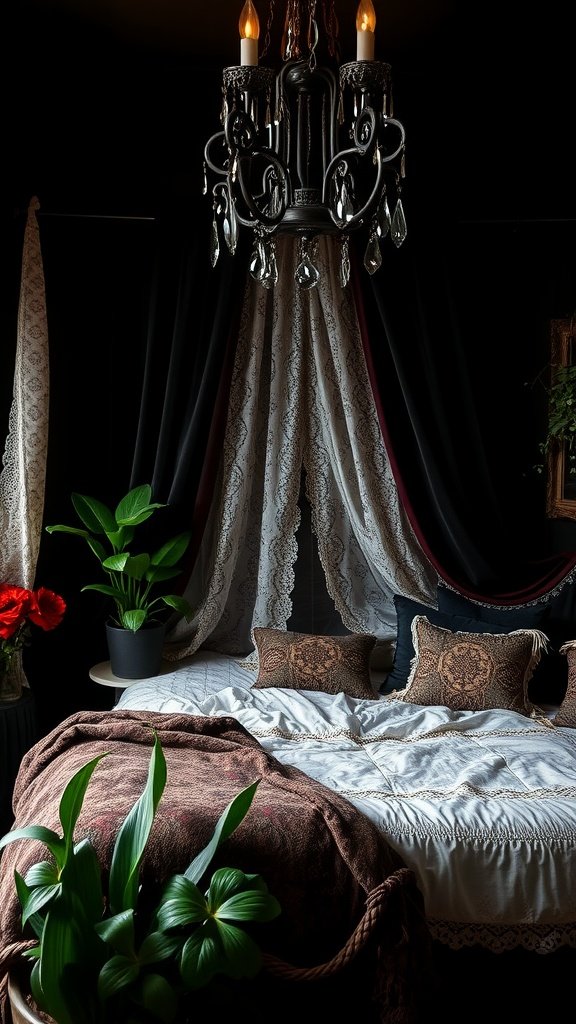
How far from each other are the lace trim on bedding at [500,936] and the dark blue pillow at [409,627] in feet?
3.94

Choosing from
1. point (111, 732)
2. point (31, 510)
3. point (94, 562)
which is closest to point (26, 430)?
point (31, 510)

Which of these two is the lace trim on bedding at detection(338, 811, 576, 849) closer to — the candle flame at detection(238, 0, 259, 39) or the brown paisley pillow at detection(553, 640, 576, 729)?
the brown paisley pillow at detection(553, 640, 576, 729)

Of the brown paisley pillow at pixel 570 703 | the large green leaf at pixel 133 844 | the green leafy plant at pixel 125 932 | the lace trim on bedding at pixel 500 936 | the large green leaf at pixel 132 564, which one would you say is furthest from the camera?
the large green leaf at pixel 132 564

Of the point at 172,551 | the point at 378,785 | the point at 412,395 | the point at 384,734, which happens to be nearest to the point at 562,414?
the point at 412,395

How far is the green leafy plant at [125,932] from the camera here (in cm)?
160

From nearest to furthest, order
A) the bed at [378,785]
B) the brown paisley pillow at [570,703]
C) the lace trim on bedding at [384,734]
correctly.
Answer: the bed at [378,785] → the lace trim on bedding at [384,734] → the brown paisley pillow at [570,703]

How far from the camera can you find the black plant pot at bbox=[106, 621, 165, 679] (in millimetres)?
3594

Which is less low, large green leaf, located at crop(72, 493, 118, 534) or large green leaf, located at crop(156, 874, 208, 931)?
large green leaf, located at crop(72, 493, 118, 534)

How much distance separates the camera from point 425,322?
367cm

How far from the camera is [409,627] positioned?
354cm

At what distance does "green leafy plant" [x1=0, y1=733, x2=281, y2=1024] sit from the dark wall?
2266 millimetres

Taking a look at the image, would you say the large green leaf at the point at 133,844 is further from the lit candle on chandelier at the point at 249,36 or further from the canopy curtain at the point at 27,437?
the canopy curtain at the point at 27,437

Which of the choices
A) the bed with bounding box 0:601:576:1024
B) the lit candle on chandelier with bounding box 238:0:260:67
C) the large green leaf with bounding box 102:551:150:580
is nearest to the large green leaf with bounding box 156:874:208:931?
the bed with bounding box 0:601:576:1024

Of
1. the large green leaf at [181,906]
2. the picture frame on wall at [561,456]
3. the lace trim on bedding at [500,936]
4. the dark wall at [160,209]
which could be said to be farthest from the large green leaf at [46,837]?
the picture frame on wall at [561,456]
